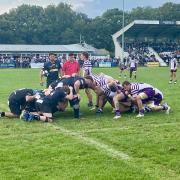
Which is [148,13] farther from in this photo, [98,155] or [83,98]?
[98,155]

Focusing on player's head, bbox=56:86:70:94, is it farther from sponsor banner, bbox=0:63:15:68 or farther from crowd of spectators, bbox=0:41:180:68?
sponsor banner, bbox=0:63:15:68

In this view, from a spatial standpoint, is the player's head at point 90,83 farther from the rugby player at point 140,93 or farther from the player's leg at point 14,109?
the player's leg at point 14,109

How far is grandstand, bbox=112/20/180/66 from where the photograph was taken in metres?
67.9

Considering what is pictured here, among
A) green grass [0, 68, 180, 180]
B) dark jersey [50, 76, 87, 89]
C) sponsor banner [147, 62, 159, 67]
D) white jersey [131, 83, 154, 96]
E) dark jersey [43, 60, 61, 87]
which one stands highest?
dark jersey [43, 60, 61, 87]

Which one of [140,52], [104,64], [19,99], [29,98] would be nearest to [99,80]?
[29,98]

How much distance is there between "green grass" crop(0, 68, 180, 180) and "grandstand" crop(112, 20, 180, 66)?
5595 cm

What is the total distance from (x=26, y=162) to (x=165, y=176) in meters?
2.03

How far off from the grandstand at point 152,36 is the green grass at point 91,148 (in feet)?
184

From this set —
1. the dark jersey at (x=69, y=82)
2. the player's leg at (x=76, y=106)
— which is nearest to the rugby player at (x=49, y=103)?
the player's leg at (x=76, y=106)

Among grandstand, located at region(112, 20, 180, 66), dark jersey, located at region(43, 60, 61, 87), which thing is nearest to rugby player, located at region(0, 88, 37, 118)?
dark jersey, located at region(43, 60, 61, 87)

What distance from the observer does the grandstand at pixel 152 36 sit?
67.9 meters

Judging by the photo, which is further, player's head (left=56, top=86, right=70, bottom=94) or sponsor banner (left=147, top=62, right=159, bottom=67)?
sponsor banner (left=147, top=62, right=159, bottom=67)

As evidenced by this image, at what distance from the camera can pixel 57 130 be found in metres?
9.66

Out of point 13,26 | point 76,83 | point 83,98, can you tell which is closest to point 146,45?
point 13,26
